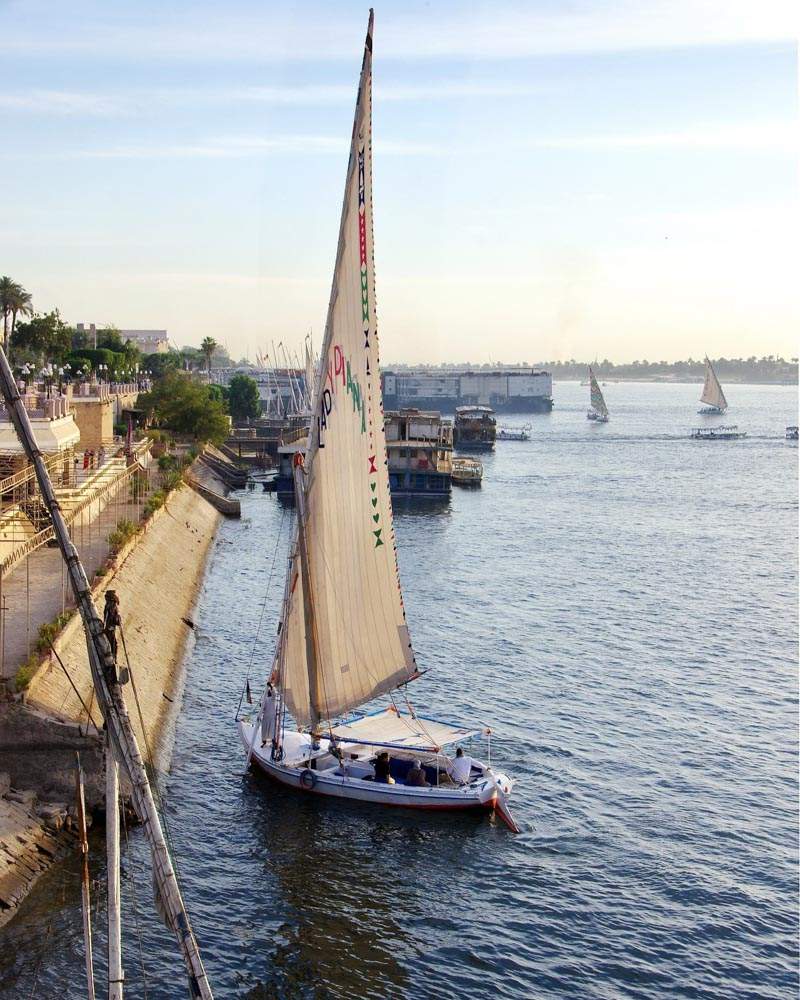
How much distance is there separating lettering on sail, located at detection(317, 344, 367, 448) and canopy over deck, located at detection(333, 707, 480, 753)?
8.85 meters

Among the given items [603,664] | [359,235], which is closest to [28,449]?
[359,235]

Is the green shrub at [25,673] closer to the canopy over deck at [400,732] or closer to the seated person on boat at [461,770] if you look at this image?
the canopy over deck at [400,732]

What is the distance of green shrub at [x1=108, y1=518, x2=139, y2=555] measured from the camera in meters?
49.3

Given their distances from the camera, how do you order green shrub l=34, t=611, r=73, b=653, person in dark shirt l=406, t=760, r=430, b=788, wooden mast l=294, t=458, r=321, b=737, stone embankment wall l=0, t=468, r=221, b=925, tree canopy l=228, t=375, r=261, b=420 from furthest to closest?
tree canopy l=228, t=375, r=261, b=420
person in dark shirt l=406, t=760, r=430, b=788
wooden mast l=294, t=458, r=321, b=737
green shrub l=34, t=611, r=73, b=653
stone embankment wall l=0, t=468, r=221, b=925

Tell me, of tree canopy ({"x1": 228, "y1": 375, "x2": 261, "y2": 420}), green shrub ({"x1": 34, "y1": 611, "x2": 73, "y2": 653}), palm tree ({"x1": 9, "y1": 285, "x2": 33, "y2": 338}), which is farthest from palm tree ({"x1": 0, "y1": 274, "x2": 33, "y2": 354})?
green shrub ({"x1": 34, "y1": 611, "x2": 73, "y2": 653})

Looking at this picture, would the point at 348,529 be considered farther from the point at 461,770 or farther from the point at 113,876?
the point at 113,876

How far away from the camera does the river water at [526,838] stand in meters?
25.4

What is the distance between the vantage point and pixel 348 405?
3294 cm

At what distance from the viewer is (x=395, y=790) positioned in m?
33.1

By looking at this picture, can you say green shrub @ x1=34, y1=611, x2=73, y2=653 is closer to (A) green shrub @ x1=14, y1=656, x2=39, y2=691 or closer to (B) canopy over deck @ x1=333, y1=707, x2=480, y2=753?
(A) green shrub @ x1=14, y1=656, x2=39, y2=691

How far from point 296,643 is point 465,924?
9.93 meters

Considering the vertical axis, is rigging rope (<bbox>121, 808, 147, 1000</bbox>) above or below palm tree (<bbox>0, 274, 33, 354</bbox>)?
below

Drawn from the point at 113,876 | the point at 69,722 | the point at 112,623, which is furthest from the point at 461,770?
the point at 113,876

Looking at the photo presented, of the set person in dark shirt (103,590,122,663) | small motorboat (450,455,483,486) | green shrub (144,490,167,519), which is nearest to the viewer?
person in dark shirt (103,590,122,663)
